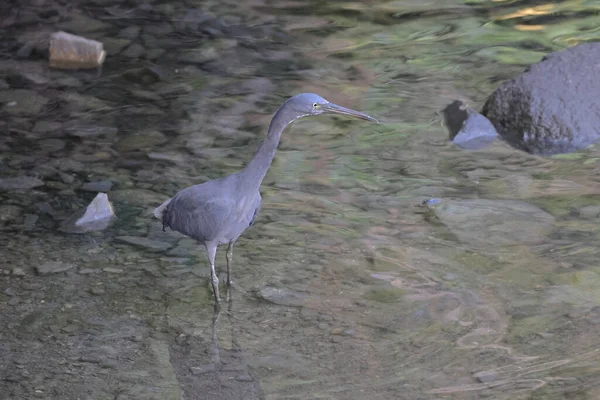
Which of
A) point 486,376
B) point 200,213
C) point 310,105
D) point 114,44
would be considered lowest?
point 486,376

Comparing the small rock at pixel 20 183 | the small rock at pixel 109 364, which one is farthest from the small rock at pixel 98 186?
the small rock at pixel 109 364

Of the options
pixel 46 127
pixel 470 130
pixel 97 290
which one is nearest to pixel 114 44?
pixel 46 127

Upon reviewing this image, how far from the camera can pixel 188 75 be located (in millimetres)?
7926

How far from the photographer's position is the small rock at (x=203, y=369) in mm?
4268

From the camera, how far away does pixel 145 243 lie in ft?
17.6

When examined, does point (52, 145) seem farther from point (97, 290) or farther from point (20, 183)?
point (97, 290)

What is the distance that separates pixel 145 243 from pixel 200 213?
2.72 feet

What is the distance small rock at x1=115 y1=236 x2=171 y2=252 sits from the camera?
5.32m

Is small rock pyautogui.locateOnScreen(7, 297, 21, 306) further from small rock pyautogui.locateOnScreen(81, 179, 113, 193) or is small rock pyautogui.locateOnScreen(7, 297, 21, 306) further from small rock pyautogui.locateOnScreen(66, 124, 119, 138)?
small rock pyautogui.locateOnScreen(66, 124, 119, 138)

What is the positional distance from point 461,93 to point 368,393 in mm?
4004

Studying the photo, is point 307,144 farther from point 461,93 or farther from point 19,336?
point 19,336

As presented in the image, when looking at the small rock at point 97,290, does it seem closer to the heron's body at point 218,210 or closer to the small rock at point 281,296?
the heron's body at point 218,210

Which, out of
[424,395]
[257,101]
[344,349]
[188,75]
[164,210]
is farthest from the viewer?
[188,75]

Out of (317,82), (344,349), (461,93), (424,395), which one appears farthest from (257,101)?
(424,395)
